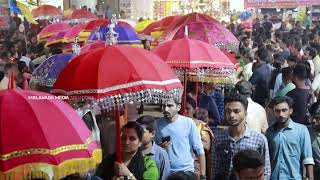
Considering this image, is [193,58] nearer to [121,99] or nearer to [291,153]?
[291,153]

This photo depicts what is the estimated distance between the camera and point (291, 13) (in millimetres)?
31703

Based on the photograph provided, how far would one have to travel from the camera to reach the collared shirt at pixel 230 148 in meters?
5.07

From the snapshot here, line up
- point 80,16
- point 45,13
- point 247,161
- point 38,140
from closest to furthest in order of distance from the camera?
point 38,140, point 247,161, point 80,16, point 45,13

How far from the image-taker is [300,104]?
25.0 feet

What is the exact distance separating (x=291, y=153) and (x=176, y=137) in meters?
1.03

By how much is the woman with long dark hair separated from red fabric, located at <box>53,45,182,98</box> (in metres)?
0.47

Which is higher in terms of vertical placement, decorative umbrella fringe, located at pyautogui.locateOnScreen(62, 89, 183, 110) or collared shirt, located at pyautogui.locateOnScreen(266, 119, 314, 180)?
decorative umbrella fringe, located at pyautogui.locateOnScreen(62, 89, 183, 110)

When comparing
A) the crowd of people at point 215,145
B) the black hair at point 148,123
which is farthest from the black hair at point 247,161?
the black hair at point 148,123

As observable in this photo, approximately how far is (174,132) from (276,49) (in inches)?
357

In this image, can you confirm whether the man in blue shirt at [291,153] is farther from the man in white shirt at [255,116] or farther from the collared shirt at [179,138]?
the man in white shirt at [255,116]

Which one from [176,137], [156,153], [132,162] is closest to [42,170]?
[132,162]

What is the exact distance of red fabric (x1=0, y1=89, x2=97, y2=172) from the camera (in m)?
3.20

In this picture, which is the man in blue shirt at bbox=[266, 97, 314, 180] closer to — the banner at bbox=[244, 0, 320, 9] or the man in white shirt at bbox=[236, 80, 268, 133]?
the man in white shirt at bbox=[236, 80, 268, 133]

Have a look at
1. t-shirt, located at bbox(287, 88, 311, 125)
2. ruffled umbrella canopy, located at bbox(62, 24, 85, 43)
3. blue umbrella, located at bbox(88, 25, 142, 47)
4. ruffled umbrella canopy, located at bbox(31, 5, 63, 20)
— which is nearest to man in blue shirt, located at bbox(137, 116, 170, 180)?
t-shirt, located at bbox(287, 88, 311, 125)
